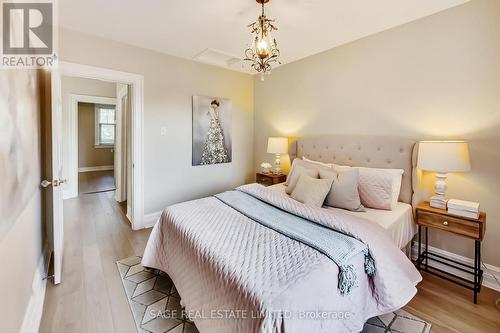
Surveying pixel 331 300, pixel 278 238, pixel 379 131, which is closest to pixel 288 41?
pixel 379 131

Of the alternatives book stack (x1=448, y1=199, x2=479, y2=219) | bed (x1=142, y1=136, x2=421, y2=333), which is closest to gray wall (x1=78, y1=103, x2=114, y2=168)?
bed (x1=142, y1=136, x2=421, y2=333)

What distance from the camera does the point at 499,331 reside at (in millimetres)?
1638

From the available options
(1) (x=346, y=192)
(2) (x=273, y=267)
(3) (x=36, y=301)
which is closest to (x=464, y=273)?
(1) (x=346, y=192)

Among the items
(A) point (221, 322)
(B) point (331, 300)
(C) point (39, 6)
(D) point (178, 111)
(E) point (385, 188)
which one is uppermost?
(C) point (39, 6)

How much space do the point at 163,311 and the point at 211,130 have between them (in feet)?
8.97

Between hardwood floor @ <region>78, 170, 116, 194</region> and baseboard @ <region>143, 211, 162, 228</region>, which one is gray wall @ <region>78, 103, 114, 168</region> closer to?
hardwood floor @ <region>78, 170, 116, 194</region>

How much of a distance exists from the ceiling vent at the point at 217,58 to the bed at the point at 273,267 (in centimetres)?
224

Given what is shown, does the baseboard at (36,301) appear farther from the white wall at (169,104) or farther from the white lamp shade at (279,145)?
Result: the white lamp shade at (279,145)

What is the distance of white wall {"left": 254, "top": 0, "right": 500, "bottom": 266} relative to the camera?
2061 mm

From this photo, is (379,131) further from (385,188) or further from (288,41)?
(288,41)

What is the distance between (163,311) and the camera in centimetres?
180

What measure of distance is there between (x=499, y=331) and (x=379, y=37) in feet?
9.42

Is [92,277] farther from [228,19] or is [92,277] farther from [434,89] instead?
[434,89]

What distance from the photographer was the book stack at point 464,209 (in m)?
1.93
